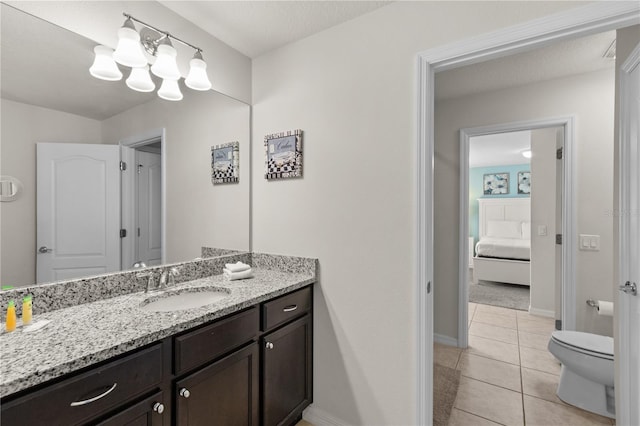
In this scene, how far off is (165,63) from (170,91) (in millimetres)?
182

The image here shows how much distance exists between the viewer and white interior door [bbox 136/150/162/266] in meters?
1.64

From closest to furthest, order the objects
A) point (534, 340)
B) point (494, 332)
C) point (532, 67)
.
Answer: point (532, 67), point (534, 340), point (494, 332)

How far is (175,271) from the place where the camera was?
171 cm

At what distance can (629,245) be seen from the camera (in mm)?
1406

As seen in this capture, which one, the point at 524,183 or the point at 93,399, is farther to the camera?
the point at 524,183

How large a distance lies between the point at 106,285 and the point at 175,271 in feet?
1.13

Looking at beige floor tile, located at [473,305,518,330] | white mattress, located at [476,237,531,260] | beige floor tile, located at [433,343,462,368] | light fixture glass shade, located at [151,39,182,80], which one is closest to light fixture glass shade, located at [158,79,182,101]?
light fixture glass shade, located at [151,39,182,80]

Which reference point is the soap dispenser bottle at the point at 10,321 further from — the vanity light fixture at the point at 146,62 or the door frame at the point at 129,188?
the vanity light fixture at the point at 146,62

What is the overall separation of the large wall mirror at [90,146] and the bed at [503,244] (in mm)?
4699

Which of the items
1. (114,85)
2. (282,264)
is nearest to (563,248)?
(282,264)

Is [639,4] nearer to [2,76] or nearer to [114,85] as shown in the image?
[114,85]

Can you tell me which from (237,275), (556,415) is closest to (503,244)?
(556,415)

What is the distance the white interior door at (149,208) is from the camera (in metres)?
1.64

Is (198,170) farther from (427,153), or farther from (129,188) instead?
(427,153)
